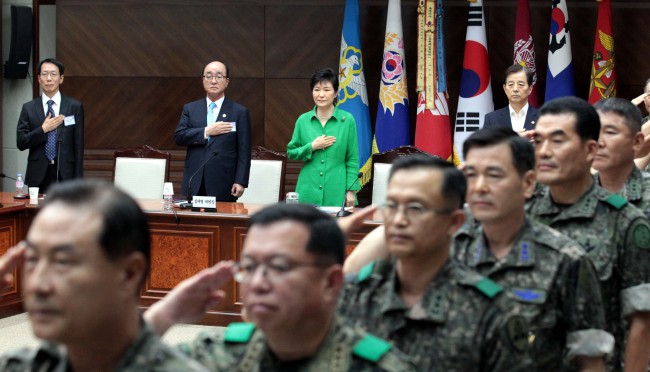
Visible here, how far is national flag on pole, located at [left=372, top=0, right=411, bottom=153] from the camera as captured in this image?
8289 mm

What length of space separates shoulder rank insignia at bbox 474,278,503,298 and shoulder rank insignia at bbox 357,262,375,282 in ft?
0.79

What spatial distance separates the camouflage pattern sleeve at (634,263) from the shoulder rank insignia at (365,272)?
36.9 inches

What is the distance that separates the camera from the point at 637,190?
135 inches

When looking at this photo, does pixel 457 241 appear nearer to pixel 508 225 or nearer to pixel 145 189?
pixel 508 225

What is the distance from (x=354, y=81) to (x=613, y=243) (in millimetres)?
5498

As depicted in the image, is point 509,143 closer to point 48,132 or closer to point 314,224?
point 314,224

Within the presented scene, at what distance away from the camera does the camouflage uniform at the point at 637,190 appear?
341 centimetres

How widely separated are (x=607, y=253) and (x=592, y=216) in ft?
0.36

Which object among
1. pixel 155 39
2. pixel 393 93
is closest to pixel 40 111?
pixel 155 39

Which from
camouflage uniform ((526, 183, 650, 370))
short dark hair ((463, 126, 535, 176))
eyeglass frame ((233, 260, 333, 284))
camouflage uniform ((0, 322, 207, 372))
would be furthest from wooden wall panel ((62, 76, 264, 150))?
camouflage uniform ((0, 322, 207, 372))

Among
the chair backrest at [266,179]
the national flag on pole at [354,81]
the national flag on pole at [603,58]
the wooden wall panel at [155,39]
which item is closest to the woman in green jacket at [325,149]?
the chair backrest at [266,179]

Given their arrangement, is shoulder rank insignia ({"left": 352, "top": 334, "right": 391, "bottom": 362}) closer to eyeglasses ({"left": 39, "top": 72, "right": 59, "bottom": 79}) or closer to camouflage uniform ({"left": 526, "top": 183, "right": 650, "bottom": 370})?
camouflage uniform ({"left": 526, "top": 183, "right": 650, "bottom": 370})

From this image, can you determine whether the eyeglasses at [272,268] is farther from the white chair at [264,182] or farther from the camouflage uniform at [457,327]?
the white chair at [264,182]

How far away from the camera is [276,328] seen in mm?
1785
